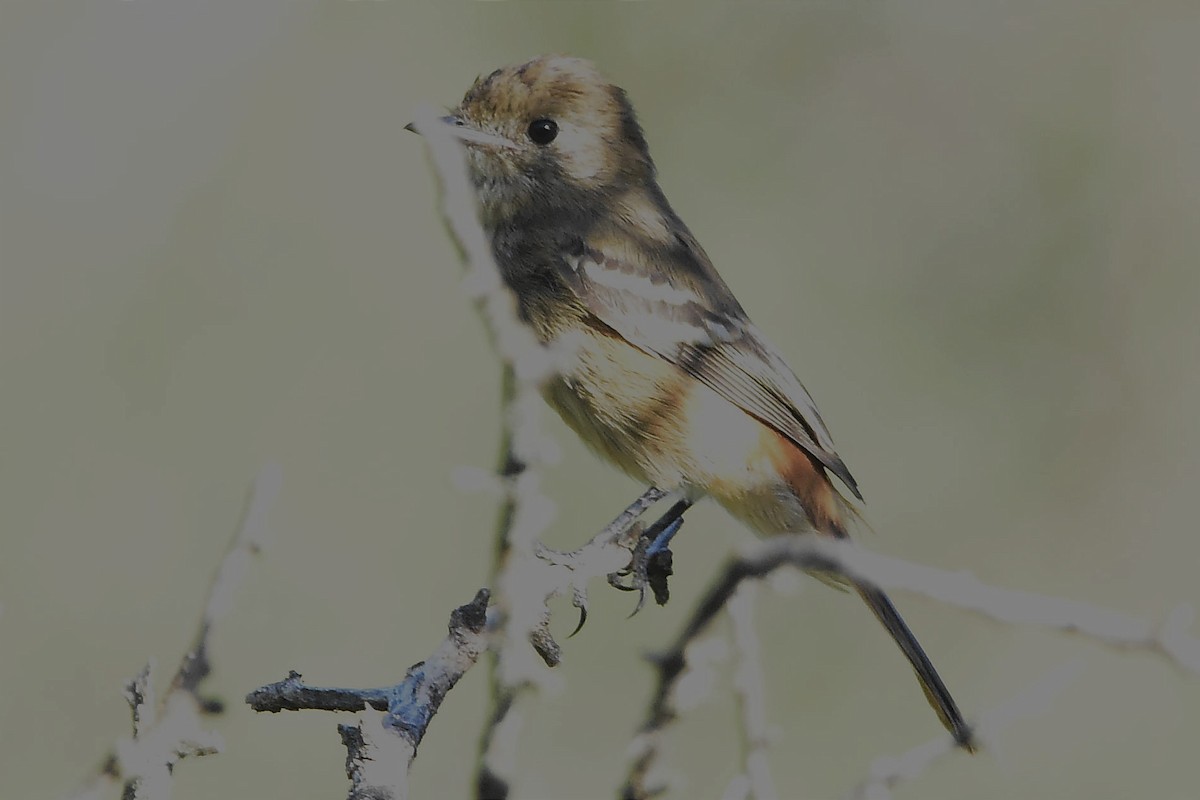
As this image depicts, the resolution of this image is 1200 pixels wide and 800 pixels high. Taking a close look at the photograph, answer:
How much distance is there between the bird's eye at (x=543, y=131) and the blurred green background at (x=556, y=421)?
3.25 ft

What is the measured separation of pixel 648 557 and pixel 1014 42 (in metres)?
4.52

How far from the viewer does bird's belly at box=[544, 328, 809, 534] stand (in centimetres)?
418

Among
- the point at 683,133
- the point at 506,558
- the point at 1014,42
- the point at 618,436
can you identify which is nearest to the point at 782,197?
the point at 683,133

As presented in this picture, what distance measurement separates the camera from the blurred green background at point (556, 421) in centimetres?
548

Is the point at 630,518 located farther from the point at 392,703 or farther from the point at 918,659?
the point at 392,703

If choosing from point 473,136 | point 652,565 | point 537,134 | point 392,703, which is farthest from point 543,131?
point 392,703

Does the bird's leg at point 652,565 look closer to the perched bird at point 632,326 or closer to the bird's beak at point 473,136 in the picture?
the perched bird at point 632,326

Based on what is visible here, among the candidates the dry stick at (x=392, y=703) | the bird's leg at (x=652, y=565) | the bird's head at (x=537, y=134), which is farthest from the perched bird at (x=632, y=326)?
the dry stick at (x=392, y=703)

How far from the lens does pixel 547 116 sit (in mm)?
4613

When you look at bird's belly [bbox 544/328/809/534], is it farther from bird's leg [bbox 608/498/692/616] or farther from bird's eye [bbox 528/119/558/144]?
bird's eye [bbox 528/119/558/144]

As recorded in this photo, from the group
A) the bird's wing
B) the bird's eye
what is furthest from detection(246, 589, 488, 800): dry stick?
the bird's eye

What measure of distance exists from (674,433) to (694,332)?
0.33 metres

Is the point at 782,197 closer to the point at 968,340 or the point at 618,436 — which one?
the point at 968,340

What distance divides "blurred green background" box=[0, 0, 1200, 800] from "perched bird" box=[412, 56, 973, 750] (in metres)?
0.83
